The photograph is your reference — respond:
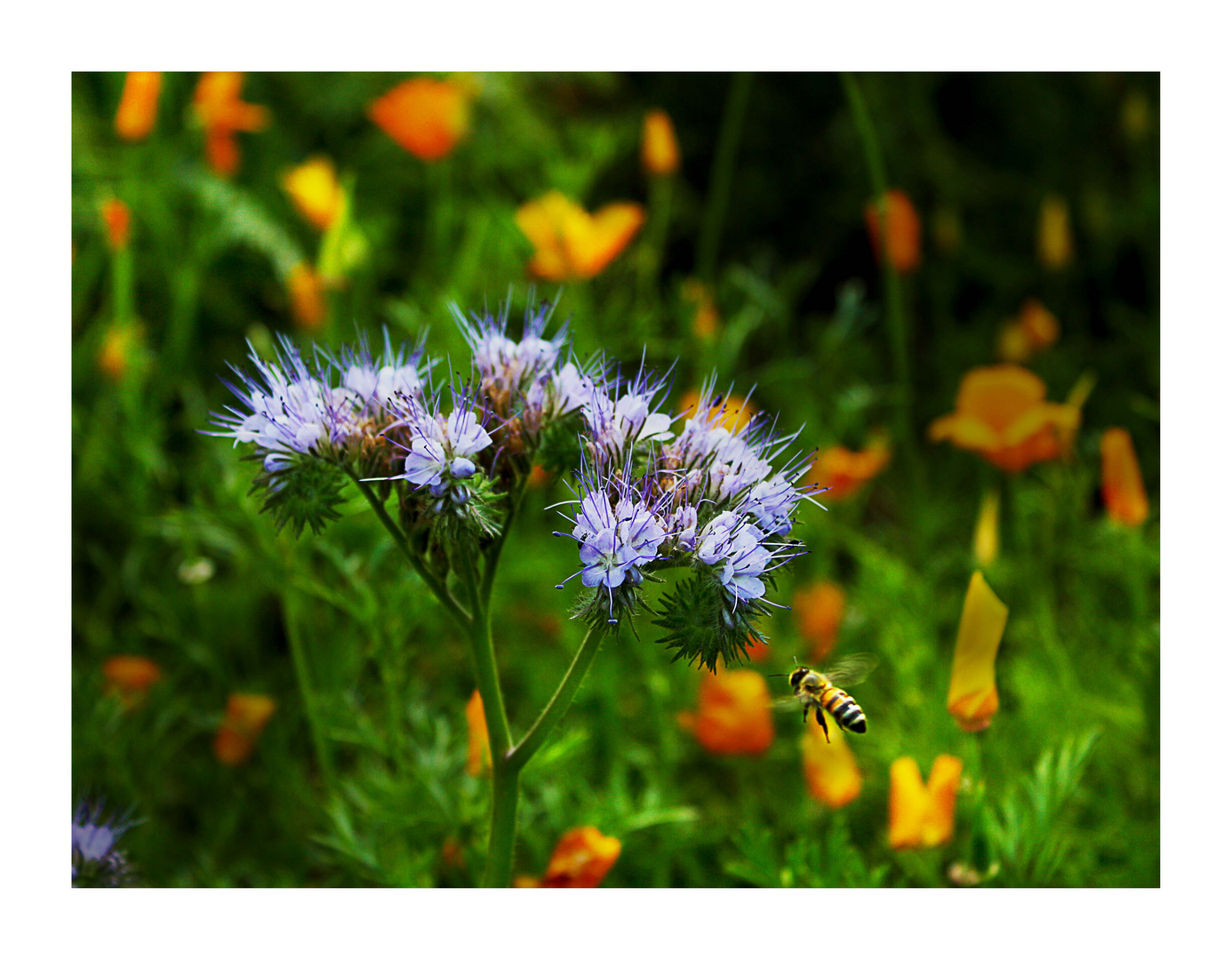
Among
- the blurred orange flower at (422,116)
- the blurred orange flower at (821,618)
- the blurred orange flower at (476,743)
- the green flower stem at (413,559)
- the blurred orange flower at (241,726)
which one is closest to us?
the green flower stem at (413,559)

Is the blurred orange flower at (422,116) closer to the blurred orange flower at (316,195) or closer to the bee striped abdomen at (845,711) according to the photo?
the blurred orange flower at (316,195)

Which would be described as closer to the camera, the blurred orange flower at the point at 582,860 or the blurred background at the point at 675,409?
the blurred orange flower at the point at 582,860

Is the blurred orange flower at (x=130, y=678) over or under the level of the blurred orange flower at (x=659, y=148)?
under

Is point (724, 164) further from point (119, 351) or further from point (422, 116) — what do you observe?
point (119, 351)

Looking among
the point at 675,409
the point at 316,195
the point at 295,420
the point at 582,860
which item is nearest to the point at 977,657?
the point at 582,860

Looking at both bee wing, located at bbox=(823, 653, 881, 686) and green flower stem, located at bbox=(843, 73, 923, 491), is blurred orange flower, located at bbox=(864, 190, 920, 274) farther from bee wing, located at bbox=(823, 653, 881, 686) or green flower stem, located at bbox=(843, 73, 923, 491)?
bee wing, located at bbox=(823, 653, 881, 686)

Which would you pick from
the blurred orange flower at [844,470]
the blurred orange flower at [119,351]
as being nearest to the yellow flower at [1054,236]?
the blurred orange flower at [844,470]
